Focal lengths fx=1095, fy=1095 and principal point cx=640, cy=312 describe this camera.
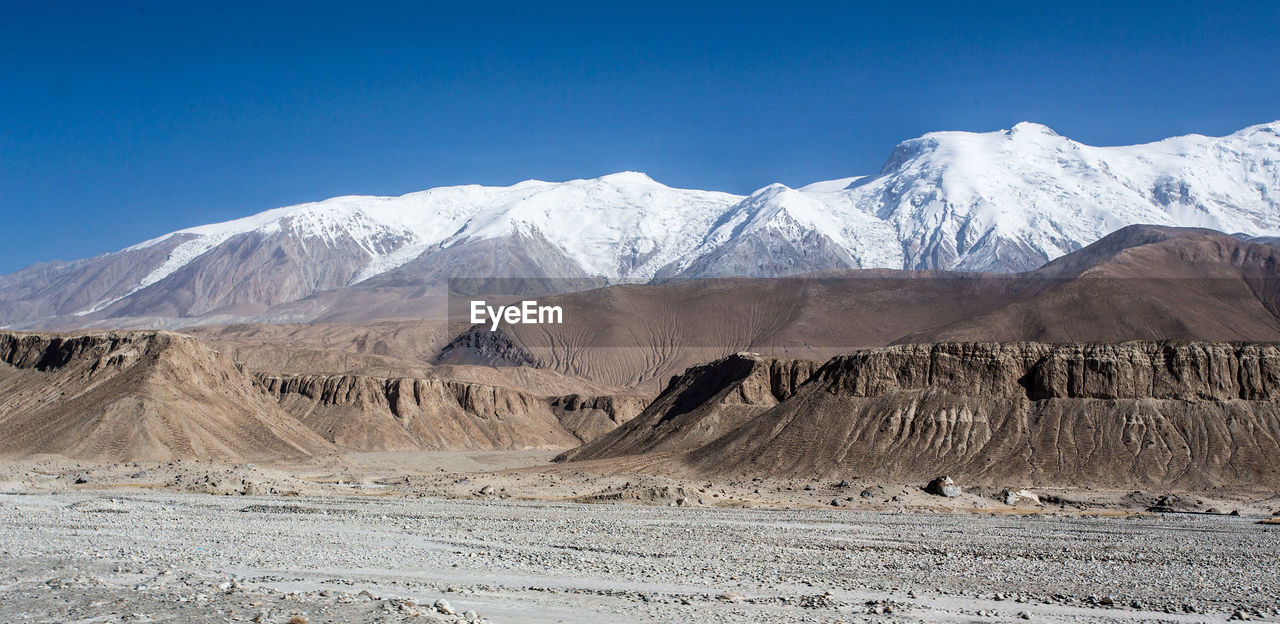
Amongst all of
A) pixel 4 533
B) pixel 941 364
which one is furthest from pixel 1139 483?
pixel 4 533

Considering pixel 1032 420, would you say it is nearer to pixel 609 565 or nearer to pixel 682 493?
pixel 682 493

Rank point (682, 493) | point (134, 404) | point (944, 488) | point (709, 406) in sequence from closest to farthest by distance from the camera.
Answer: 1. point (944, 488)
2. point (682, 493)
3. point (134, 404)
4. point (709, 406)

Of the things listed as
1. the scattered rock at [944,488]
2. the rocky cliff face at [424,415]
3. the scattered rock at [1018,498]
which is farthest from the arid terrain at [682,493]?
the rocky cliff face at [424,415]

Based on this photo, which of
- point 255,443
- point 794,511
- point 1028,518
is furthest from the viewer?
point 255,443

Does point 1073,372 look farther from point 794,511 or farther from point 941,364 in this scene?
point 794,511

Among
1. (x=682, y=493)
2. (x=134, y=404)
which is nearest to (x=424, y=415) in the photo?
(x=134, y=404)

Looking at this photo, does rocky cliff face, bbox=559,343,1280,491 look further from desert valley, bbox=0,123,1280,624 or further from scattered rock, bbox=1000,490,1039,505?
scattered rock, bbox=1000,490,1039,505
